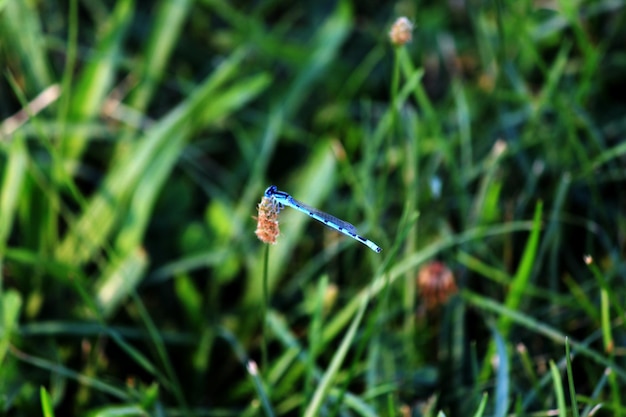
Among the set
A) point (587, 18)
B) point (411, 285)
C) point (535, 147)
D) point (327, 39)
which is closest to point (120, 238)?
point (411, 285)

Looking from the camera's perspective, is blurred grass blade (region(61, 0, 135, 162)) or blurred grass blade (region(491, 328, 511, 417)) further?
blurred grass blade (region(61, 0, 135, 162))

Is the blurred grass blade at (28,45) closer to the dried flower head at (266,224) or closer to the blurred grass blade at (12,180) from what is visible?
the blurred grass blade at (12,180)

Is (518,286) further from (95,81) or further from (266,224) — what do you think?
(95,81)

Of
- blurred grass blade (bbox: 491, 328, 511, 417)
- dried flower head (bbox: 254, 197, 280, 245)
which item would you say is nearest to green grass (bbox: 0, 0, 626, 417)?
blurred grass blade (bbox: 491, 328, 511, 417)

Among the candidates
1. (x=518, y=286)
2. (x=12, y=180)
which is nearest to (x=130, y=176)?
(x=12, y=180)

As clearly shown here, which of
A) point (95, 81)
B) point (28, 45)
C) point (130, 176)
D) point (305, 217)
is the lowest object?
point (305, 217)

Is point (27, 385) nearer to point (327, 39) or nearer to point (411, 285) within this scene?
point (411, 285)

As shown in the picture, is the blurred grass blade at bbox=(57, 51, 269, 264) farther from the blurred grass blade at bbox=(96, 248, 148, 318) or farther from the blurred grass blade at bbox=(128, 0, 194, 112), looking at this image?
the blurred grass blade at bbox=(128, 0, 194, 112)
